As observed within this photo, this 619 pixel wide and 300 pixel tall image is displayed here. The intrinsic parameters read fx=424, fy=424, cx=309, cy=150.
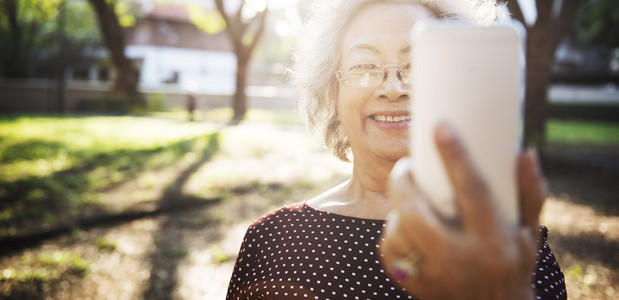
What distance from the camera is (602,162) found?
36.0 ft

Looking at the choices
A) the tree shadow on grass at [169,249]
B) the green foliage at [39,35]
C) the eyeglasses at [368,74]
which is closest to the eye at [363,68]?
the eyeglasses at [368,74]

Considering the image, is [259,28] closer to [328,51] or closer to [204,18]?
[204,18]

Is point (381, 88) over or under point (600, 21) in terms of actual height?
under

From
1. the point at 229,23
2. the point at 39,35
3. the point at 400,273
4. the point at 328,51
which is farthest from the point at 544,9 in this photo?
the point at 39,35

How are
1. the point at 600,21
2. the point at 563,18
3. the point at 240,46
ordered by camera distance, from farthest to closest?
1. the point at 600,21
2. the point at 240,46
3. the point at 563,18

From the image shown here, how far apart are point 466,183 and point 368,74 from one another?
3.00 feet

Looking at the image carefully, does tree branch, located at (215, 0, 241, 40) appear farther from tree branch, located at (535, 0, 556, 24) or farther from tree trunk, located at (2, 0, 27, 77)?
tree trunk, located at (2, 0, 27, 77)

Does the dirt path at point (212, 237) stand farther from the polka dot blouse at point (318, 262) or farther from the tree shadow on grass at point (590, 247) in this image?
the polka dot blouse at point (318, 262)

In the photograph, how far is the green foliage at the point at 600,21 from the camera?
24.6m

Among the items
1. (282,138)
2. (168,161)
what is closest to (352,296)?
(168,161)

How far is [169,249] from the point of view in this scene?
5230mm

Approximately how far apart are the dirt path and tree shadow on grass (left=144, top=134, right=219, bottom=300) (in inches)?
0.5

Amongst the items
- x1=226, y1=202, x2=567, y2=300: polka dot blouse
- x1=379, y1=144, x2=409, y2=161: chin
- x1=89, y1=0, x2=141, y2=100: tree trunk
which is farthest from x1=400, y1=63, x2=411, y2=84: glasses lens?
x1=89, y1=0, x2=141, y2=100: tree trunk

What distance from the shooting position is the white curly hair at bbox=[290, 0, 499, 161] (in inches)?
61.1
